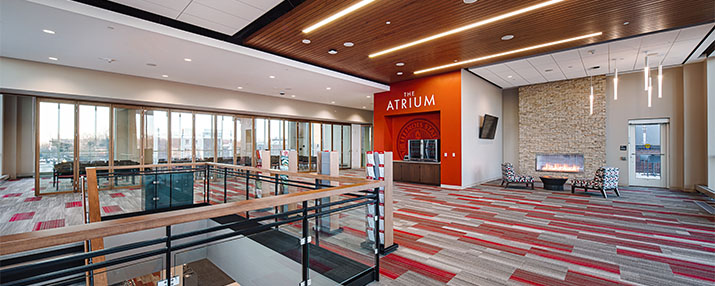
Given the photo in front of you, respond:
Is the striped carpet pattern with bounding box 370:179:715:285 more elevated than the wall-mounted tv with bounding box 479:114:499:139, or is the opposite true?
the wall-mounted tv with bounding box 479:114:499:139

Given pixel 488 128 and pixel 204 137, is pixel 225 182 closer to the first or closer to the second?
pixel 204 137

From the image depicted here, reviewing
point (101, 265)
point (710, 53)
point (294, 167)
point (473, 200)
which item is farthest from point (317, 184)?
point (710, 53)

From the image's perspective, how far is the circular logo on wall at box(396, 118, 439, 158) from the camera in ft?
30.8

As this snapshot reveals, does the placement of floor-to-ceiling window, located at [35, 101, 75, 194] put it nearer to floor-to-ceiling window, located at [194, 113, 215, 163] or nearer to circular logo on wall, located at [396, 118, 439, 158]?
floor-to-ceiling window, located at [194, 113, 215, 163]

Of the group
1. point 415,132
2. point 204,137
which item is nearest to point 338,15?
point 415,132

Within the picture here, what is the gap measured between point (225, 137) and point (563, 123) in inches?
481

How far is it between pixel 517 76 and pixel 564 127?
2636mm

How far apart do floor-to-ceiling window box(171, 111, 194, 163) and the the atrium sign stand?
7.07m

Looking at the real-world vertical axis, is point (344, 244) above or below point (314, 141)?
below

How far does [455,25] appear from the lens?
524 centimetres

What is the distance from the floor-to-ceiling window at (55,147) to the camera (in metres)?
7.36

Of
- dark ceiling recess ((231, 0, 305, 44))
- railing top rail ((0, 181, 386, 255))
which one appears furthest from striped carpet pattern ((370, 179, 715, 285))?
dark ceiling recess ((231, 0, 305, 44))

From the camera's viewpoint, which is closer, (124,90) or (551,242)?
(551,242)

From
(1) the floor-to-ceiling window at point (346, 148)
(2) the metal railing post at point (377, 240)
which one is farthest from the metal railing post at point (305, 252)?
(1) the floor-to-ceiling window at point (346, 148)
